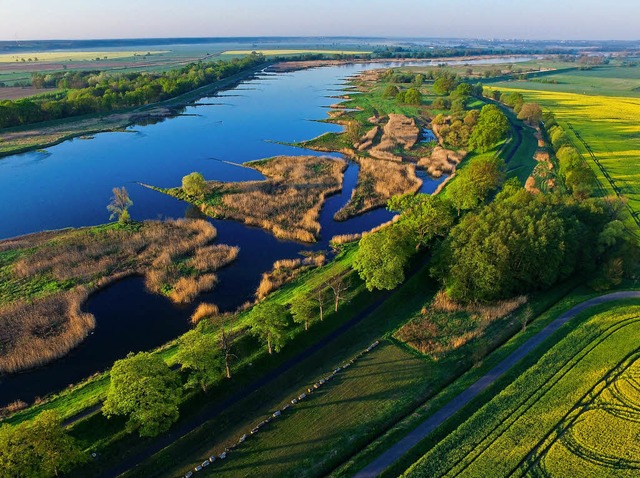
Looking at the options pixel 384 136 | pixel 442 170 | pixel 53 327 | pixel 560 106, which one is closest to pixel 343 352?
pixel 53 327

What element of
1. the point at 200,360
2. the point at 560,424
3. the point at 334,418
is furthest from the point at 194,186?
the point at 560,424

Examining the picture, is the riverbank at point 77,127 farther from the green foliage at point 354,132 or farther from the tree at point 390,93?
the tree at point 390,93

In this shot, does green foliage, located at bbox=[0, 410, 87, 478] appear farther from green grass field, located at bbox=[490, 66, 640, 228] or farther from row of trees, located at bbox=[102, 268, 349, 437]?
green grass field, located at bbox=[490, 66, 640, 228]

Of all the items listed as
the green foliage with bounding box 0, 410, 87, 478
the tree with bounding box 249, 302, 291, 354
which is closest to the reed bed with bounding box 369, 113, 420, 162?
the tree with bounding box 249, 302, 291, 354

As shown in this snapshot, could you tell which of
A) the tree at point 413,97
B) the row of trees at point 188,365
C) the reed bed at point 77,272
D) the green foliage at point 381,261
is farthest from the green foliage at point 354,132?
the row of trees at point 188,365

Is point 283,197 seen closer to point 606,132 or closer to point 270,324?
point 270,324
